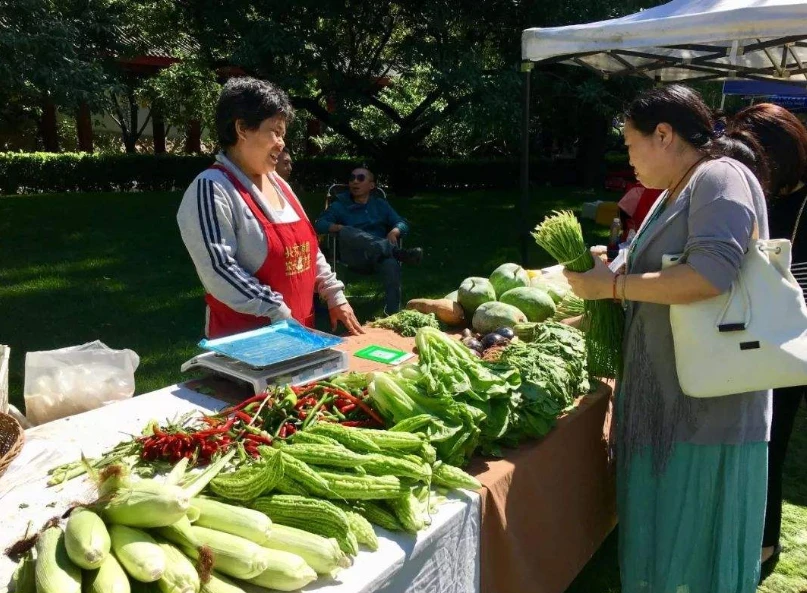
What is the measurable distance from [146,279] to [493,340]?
5642mm

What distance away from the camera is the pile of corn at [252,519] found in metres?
1.14

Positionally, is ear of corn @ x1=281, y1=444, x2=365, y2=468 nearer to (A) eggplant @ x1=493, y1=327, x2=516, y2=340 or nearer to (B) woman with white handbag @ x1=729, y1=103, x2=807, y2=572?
(A) eggplant @ x1=493, y1=327, x2=516, y2=340

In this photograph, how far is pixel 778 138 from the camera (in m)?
2.56

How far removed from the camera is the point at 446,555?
1664 mm

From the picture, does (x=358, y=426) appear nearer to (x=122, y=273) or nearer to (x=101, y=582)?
(x=101, y=582)

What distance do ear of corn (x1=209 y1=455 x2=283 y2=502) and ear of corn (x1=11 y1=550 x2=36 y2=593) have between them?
39 centimetres

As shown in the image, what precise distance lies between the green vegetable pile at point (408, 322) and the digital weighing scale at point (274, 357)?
85 centimetres

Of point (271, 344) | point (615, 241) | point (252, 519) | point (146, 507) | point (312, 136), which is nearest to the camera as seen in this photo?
point (146, 507)

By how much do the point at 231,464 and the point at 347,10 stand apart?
9.73 metres

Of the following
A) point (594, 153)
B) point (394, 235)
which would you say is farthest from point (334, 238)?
point (594, 153)

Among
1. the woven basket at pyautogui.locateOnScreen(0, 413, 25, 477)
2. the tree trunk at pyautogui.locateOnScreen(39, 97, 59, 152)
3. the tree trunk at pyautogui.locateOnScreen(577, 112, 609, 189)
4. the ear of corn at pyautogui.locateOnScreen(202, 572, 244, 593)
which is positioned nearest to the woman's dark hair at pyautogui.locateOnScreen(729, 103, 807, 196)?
the ear of corn at pyautogui.locateOnScreen(202, 572, 244, 593)

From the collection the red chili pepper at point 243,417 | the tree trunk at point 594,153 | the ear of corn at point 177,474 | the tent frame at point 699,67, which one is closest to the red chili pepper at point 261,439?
the red chili pepper at point 243,417

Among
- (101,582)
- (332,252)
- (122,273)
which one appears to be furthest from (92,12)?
(101,582)

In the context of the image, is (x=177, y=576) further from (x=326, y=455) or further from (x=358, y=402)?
(x=358, y=402)
